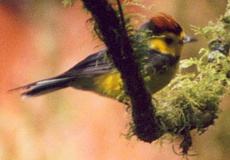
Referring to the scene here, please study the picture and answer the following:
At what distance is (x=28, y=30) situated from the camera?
2.65 m

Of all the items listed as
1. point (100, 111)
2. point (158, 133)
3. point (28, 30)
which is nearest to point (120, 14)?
point (158, 133)

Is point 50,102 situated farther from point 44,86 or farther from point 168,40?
point 168,40

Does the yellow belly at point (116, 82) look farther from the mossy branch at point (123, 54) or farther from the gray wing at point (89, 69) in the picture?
the mossy branch at point (123, 54)

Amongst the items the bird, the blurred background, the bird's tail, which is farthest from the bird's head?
the blurred background

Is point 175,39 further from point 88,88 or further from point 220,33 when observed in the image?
point 88,88

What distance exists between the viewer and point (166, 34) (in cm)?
174

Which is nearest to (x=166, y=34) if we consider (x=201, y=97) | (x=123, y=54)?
(x=201, y=97)

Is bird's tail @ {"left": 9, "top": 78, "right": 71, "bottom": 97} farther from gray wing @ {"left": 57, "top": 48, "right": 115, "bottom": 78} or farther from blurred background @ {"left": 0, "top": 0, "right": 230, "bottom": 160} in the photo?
blurred background @ {"left": 0, "top": 0, "right": 230, "bottom": 160}

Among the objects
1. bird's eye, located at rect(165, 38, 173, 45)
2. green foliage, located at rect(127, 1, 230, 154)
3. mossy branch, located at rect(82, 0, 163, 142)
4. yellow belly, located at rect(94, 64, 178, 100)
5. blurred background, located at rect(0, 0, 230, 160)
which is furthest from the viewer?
blurred background, located at rect(0, 0, 230, 160)

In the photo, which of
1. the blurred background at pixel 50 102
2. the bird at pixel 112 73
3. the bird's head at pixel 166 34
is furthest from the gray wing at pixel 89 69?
the blurred background at pixel 50 102

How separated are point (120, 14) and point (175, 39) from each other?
970 millimetres

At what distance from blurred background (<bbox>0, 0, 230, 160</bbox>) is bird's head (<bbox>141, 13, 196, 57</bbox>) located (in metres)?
0.73

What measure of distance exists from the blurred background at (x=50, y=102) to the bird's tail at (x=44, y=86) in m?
0.85

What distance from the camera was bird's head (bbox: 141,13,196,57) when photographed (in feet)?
5.55
